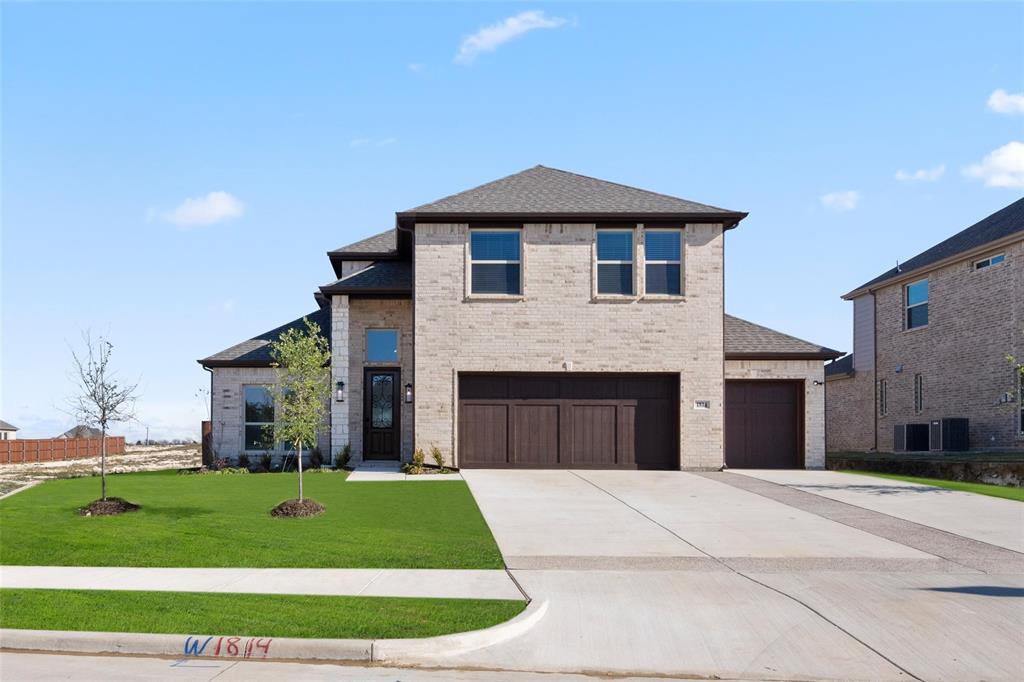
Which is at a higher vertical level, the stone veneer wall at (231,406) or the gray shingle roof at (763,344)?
the gray shingle roof at (763,344)

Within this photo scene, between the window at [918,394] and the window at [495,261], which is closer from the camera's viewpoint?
the window at [495,261]

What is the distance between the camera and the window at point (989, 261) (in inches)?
1101

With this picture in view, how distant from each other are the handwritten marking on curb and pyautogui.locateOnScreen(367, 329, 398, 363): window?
18.0m

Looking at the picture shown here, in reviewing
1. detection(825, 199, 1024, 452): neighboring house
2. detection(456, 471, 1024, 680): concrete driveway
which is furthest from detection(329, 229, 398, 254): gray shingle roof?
detection(825, 199, 1024, 452): neighboring house

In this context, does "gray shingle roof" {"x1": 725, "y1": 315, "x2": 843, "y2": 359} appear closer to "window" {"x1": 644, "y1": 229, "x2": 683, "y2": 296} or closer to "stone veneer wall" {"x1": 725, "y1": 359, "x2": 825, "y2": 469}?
"stone veneer wall" {"x1": 725, "y1": 359, "x2": 825, "y2": 469}

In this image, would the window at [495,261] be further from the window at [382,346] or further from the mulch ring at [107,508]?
the mulch ring at [107,508]

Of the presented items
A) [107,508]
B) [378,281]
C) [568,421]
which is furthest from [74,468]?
[107,508]

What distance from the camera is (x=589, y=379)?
960 inches

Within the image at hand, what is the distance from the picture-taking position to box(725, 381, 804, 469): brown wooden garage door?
83.3 ft

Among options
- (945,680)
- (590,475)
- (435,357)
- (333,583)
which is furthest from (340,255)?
(945,680)

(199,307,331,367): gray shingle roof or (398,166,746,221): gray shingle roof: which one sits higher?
(398,166,746,221): gray shingle roof

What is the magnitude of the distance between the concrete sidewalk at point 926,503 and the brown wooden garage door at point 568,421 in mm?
2628

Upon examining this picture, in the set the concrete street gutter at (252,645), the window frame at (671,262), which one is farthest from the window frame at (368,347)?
the concrete street gutter at (252,645)

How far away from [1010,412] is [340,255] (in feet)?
69.1
